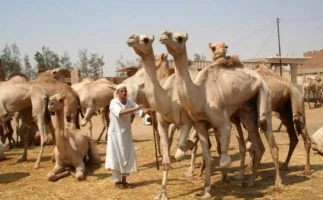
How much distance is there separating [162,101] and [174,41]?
3.23 ft

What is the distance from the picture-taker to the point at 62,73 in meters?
13.6

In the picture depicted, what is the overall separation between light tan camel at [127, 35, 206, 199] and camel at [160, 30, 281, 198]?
0.24 m

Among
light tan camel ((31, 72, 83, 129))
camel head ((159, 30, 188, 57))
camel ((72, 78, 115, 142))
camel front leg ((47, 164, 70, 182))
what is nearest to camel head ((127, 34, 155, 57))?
camel head ((159, 30, 188, 57))

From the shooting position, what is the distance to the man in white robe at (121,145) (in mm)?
6562

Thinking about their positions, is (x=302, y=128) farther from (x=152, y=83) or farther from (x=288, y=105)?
(x=152, y=83)

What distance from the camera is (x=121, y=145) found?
262 inches

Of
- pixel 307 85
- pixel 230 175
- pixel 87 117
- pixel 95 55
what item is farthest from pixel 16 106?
pixel 95 55

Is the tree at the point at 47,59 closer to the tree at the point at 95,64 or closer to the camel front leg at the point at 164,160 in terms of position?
the tree at the point at 95,64

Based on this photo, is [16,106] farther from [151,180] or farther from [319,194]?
[319,194]

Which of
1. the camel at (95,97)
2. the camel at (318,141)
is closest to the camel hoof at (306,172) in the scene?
the camel at (318,141)

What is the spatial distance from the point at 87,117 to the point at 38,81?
2576 millimetres

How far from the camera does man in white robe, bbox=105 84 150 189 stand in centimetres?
656

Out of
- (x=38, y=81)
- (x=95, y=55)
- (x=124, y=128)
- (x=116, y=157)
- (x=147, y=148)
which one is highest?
(x=95, y=55)

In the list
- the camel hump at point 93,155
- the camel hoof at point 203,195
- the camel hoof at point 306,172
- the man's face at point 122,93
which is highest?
the man's face at point 122,93
